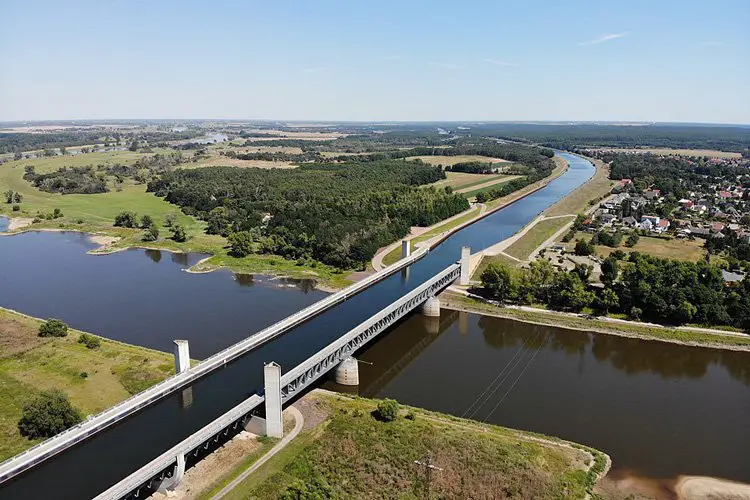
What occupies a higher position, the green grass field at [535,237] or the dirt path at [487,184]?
the dirt path at [487,184]

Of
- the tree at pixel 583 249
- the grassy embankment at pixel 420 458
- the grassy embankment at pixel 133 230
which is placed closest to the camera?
the grassy embankment at pixel 420 458

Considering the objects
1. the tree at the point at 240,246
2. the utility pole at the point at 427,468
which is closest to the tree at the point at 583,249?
the tree at the point at 240,246

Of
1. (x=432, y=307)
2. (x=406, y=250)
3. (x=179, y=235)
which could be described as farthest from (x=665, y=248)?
(x=179, y=235)

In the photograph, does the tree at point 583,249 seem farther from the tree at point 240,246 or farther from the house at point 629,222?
the tree at point 240,246

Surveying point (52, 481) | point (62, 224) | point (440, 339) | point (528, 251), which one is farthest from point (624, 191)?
point (52, 481)

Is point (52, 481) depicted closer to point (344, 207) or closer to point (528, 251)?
point (528, 251)

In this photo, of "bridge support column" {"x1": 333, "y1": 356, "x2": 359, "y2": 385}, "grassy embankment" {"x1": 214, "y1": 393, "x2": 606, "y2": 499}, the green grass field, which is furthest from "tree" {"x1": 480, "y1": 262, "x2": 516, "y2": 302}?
"grassy embankment" {"x1": 214, "y1": 393, "x2": 606, "y2": 499}

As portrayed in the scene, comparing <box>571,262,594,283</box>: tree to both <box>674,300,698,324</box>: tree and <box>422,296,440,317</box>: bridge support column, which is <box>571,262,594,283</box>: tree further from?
<box>422,296,440,317</box>: bridge support column
